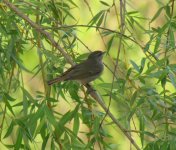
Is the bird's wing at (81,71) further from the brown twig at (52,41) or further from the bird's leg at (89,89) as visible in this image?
the brown twig at (52,41)

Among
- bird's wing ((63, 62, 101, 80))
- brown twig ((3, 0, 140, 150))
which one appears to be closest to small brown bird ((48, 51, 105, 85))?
bird's wing ((63, 62, 101, 80))

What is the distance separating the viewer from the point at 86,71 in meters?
3.82

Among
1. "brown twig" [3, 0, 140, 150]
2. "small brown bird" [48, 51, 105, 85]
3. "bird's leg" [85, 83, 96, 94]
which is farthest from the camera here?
"small brown bird" [48, 51, 105, 85]

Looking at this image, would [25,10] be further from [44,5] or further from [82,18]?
[82,18]

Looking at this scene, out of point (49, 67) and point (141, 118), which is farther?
point (49, 67)

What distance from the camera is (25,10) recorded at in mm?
3000

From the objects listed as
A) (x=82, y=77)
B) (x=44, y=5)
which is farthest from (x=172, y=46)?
(x=82, y=77)

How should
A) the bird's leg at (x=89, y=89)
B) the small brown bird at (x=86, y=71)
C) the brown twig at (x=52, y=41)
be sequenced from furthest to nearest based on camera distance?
the small brown bird at (x=86, y=71)
the bird's leg at (x=89, y=89)
the brown twig at (x=52, y=41)

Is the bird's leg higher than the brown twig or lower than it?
lower

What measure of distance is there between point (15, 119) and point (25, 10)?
24.1 inches

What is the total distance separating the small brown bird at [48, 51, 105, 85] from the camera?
3300 millimetres

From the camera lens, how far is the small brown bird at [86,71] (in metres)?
3.30

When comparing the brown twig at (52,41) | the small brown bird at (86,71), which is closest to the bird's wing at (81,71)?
the small brown bird at (86,71)

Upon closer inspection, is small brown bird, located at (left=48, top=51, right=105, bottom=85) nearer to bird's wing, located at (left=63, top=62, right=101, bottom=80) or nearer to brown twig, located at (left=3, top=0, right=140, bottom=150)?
bird's wing, located at (left=63, top=62, right=101, bottom=80)
